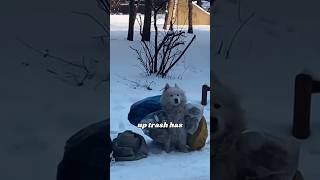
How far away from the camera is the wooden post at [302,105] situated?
2.49m

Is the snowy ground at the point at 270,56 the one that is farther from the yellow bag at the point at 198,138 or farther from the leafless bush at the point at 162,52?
the leafless bush at the point at 162,52

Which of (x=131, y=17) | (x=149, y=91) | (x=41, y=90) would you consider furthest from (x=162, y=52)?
(x=41, y=90)

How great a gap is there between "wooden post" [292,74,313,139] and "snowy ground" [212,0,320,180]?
0.02 m

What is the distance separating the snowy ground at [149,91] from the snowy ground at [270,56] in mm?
1666

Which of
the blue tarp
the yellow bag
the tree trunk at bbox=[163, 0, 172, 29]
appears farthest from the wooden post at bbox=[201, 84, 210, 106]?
the tree trunk at bbox=[163, 0, 172, 29]

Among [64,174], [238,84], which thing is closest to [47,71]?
[64,174]

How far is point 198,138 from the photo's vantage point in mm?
4938

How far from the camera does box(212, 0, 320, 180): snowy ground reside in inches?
97.1

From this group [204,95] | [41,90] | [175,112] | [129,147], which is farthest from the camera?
[204,95]

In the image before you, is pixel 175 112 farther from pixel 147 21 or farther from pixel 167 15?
pixel 167 15

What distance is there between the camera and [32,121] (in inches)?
95.6

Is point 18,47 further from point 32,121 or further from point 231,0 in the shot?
point 231,0

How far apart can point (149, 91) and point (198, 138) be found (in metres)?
2.18

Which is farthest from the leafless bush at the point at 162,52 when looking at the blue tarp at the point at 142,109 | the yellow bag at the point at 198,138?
the yellow bag at the point at 198,138
